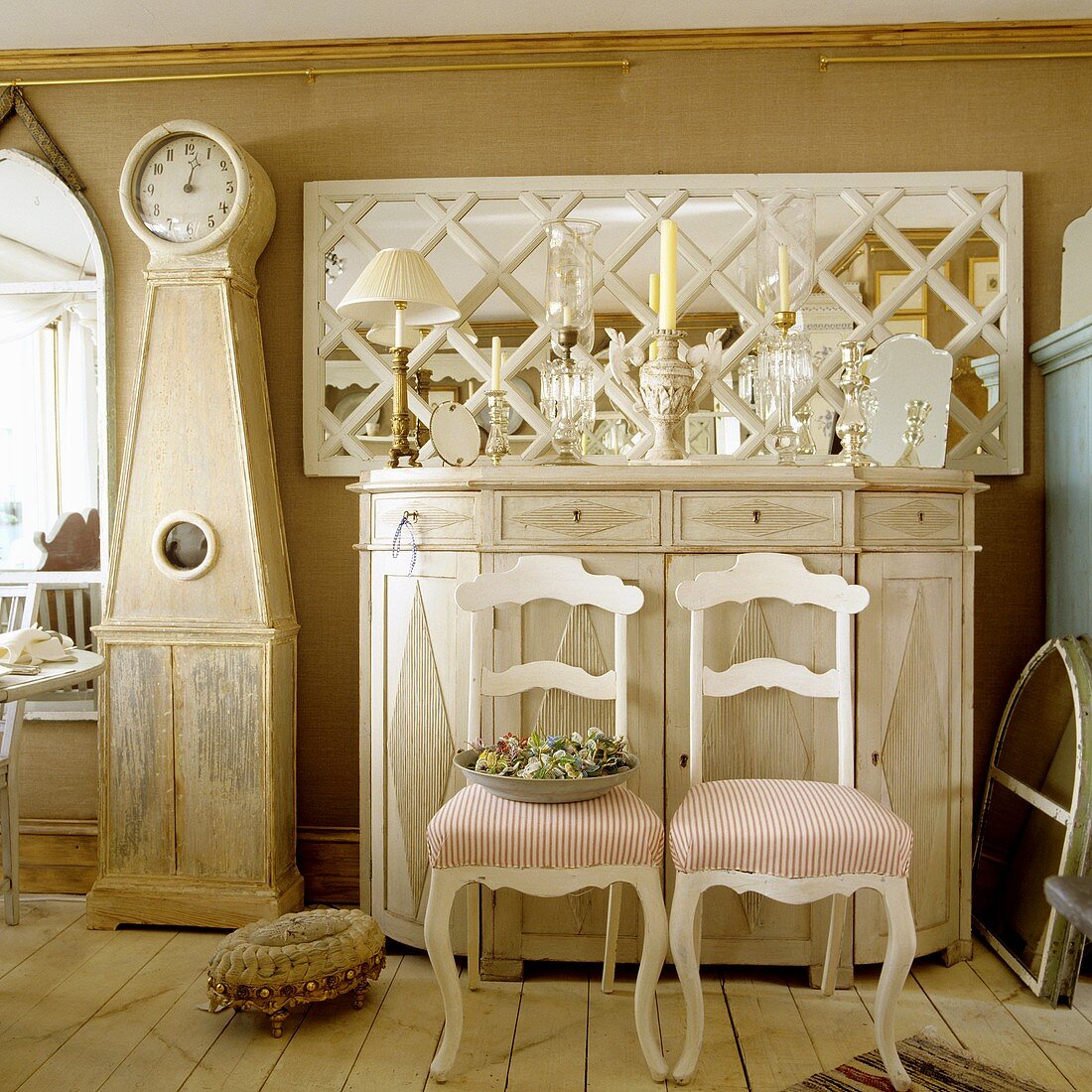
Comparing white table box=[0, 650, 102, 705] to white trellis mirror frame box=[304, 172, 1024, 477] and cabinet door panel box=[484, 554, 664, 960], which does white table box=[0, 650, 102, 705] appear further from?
cabinet door panel box=[484, 554, 664, 960]

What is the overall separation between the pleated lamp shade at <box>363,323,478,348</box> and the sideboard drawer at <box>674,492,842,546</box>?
38.3 inches

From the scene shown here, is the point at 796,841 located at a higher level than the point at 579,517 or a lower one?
lower

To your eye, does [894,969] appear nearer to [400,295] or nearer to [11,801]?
[400,295]

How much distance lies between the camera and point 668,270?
2338 mm

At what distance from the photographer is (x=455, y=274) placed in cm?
297

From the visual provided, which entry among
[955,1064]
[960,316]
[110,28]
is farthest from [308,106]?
[955,1064]

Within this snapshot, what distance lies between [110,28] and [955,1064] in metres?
3.60

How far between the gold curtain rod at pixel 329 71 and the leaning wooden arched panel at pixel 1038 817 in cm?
221

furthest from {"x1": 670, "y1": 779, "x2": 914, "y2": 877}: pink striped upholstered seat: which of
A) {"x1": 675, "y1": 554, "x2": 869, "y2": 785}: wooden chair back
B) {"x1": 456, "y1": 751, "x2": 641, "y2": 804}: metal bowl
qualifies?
{"x1": 675, "y1": 554, "x2": 869, "y2": 785}: wooden chair back

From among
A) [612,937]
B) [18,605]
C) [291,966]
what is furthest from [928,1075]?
[18,605]

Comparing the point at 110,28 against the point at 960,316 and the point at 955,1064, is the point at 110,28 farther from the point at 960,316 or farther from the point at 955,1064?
the point at 955,1064

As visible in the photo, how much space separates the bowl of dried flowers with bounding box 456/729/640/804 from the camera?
6.63 feet

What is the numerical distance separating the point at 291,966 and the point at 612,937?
2.49 feet

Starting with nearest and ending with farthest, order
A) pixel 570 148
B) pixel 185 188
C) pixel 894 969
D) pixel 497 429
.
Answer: pixel 894 969 → pixel 497 429 → pixel 185 188 → pixel 570 148
